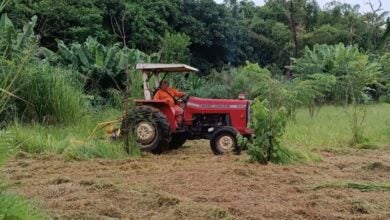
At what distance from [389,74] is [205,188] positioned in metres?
19.6

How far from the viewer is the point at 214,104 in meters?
8.88

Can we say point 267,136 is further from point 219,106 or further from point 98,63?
point 98,63

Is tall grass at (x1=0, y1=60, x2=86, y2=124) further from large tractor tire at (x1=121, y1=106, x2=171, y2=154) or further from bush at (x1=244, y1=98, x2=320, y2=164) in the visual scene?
bush at (x1=244, y1=98, x2=320, y2=164)

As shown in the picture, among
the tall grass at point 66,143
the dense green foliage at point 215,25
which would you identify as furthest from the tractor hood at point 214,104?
the dense green foliage at point 215,25

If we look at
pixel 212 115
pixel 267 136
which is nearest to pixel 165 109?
pixel 212 115

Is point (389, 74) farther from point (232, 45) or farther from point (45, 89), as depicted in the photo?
point (45, 89)

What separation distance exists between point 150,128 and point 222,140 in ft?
3.52

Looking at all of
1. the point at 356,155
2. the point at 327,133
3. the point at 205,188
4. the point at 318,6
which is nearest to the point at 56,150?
the point at 205,188

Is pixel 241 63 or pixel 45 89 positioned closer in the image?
pixel 45 89

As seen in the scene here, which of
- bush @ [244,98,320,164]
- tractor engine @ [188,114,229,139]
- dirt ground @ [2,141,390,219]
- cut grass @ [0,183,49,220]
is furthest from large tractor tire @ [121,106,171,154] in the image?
cut grass @ [0,183,49,220]

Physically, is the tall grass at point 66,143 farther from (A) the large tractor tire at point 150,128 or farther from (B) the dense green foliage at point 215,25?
(B) the dense green foliage at point 215,25

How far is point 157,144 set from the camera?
8367mm

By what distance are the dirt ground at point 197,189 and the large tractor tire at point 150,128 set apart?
35.8 inches

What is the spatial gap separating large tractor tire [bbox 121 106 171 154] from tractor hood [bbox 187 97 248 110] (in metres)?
0.61
